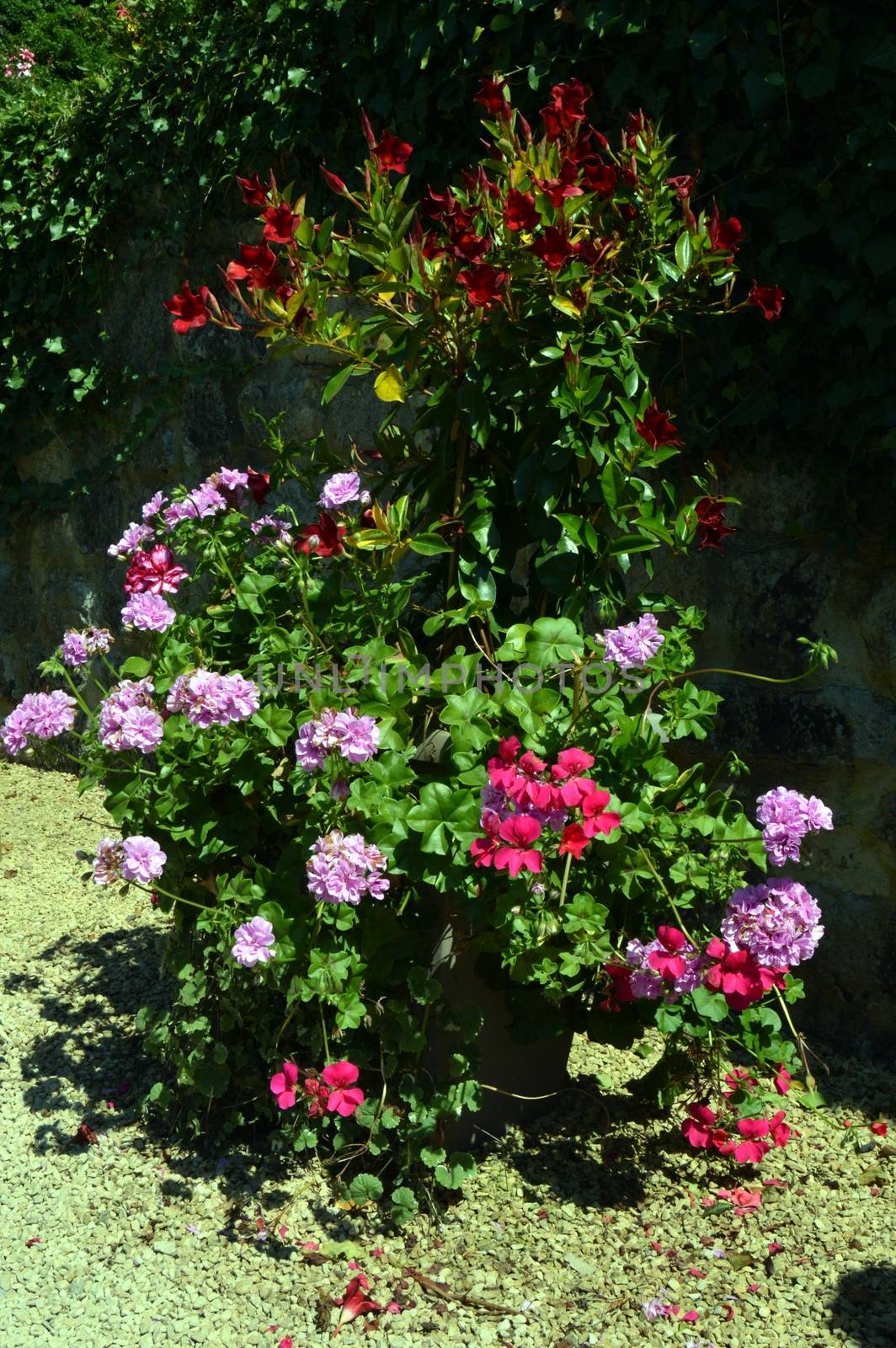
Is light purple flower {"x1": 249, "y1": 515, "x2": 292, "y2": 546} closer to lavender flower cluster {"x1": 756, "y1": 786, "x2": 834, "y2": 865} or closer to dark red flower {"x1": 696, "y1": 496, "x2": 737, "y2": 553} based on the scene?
dark red flower {"x1": 696, "y1": 496, "x2": 737, "y2": 553}

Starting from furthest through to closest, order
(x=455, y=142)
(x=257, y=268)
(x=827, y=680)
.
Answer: (x=455, y=142), (x=827, y=680), (x=257, y=268)

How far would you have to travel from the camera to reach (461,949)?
219cm

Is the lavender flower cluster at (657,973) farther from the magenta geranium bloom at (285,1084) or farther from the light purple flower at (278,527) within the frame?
the light purple flower at (278,527)

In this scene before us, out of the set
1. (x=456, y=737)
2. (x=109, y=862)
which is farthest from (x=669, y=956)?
(x=109, y=862)

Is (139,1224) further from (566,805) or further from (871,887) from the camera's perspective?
(871,887)

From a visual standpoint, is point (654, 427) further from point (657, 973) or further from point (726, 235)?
point (657, 973)

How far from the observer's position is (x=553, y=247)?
6.60ft

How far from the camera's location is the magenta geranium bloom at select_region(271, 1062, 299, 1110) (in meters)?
2.04

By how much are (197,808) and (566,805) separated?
28.1 inches

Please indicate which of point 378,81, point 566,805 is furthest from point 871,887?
point 378,81

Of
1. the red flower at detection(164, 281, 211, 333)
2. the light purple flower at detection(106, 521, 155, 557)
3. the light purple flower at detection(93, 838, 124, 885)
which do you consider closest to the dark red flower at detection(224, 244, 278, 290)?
the red flower at detection(164, 281, 211, 333)

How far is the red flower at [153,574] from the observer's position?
241 cm

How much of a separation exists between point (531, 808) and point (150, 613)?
2.74 feet

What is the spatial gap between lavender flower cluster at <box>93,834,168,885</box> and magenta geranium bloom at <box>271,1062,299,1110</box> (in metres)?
0.37
